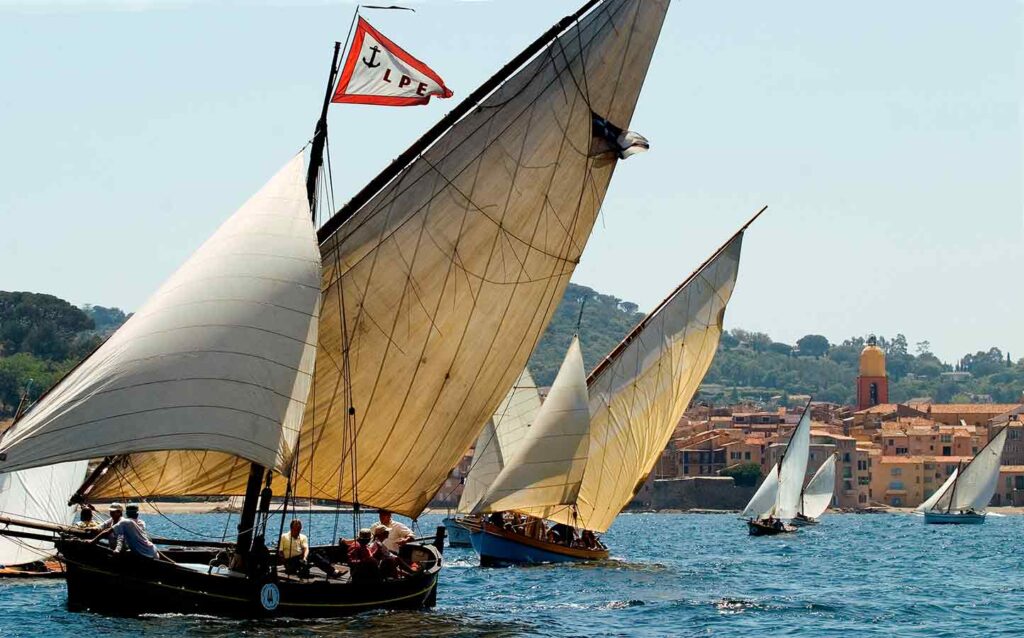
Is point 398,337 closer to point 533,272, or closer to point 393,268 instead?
point 393,268

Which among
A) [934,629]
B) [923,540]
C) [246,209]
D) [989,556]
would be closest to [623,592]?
[934,629]

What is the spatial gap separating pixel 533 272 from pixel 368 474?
5.07 metres

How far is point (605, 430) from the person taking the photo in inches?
2041

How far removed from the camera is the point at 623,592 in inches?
1574

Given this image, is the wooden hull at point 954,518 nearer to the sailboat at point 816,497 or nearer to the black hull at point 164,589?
the sailboat at point 816,497

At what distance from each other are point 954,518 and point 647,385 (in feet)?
262

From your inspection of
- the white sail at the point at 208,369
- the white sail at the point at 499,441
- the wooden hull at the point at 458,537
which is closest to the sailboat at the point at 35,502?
the white sail at the point at 208,369

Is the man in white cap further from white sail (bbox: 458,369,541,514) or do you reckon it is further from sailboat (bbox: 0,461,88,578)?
white sail (bbox: 458,369,541,514)

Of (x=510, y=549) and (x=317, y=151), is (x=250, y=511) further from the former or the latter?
(x=510, y=549)

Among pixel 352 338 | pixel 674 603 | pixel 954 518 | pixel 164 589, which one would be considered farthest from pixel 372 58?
pixel 954 518

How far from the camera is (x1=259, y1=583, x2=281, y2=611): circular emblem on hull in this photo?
2675 centimetres

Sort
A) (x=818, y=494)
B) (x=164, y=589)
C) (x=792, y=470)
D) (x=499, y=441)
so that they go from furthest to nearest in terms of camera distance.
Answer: (x=818, y=494) < (x=792, y=470) < (x=499, y=441) < (x=164, y=589)

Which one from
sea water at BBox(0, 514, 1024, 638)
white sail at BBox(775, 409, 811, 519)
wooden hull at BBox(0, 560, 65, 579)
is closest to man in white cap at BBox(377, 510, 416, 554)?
sea water at BBox(0, 514, 1024, 638)

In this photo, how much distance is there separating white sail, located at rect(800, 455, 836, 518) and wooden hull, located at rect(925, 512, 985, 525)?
8.70m
